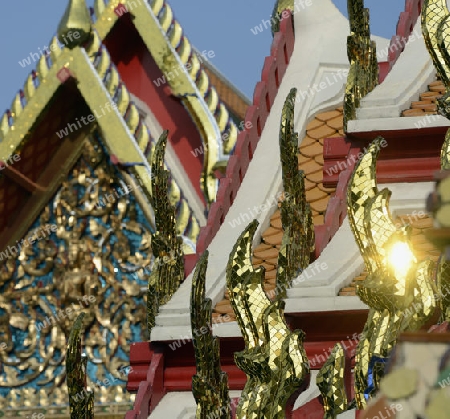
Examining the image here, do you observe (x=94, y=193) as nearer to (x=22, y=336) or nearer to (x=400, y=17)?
(x=22, y=336)

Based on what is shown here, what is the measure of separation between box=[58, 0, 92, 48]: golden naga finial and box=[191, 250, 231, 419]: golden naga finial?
6.24m

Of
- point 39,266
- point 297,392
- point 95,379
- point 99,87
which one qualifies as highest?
point 99,87

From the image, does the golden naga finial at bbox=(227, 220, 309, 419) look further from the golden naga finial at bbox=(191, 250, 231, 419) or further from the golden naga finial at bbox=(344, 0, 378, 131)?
the golden naga finial at bbox=(344, 0, 378, 131)

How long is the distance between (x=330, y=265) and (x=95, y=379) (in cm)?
536

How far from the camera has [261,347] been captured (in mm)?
8766

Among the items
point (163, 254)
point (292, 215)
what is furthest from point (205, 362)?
point (163, 254)

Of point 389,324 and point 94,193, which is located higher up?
point 94,193

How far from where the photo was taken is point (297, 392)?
8516 millimetres

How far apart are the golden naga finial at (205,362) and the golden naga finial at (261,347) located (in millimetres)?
200

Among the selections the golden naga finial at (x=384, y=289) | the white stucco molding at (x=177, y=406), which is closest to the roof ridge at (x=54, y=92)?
the white stucco molding at (x=177, y=406)

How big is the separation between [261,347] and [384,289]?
0.94 metres

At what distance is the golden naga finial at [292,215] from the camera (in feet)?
31.6

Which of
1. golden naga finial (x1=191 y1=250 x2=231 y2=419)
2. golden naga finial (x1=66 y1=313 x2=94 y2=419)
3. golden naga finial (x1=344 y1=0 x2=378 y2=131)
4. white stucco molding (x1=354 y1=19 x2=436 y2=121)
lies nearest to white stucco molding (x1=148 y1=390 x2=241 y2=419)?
golden naga finial (x1=66 y1=313 x2=94 y2=419)

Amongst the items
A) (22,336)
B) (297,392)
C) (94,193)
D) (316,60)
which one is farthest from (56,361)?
(297,392)
